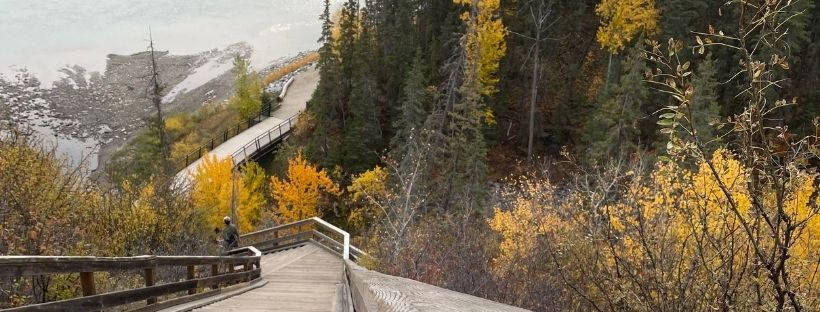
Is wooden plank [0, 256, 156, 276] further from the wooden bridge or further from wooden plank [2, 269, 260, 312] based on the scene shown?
wooden plank [2, 269, 260, 312]

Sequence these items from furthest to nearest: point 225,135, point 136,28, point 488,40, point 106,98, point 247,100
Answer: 1. point 136,28
2. point 106,98
3. point 247,100
4. point 225,135
5. point 488,40

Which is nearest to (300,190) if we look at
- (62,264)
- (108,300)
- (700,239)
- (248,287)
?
(248,287)

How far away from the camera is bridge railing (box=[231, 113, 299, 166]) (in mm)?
40312

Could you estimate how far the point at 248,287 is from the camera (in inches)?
355

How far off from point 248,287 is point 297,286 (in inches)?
34.9

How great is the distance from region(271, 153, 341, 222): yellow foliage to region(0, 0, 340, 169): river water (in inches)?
1747

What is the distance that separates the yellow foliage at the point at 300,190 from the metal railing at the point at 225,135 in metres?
7.28

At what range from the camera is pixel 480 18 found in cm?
3784

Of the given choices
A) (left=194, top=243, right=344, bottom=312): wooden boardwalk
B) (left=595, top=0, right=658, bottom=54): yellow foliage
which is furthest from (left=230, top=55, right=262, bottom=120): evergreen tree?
(left=194, top=243, right=344, bottom=312): wooden boardwalk

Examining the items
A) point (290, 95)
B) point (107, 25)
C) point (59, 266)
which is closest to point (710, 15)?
point (290, 95)

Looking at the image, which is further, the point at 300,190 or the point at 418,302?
the point at 300,190

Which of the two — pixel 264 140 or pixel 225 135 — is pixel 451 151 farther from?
pixel 225 135

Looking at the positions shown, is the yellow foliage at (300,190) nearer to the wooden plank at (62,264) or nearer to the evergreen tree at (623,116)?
the evergreen tree at (623,116)

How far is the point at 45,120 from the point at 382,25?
36947mm
